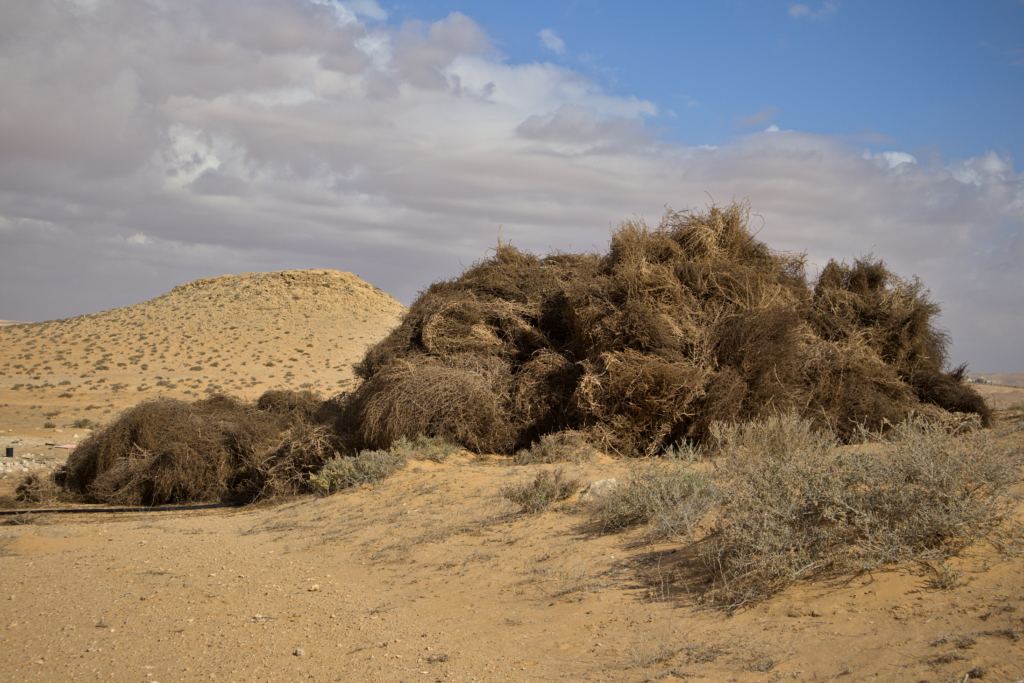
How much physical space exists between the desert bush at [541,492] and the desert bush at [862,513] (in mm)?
2426

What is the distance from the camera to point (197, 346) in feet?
136

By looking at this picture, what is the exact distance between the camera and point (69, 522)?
1038 cm

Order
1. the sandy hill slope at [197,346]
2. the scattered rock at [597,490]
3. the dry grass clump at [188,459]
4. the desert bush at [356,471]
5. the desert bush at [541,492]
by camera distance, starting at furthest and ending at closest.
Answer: the sandy hill slope at [197,346]
the dry grass clump at [188,459]
the desert bush at [356,471]
the desert bush at [541,492]
the scattered rock at [597,490]

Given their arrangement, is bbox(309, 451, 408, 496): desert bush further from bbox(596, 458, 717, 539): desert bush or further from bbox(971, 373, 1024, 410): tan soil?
bbox(971, 373, 1024, 410): tan soil

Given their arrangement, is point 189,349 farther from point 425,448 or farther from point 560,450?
point 560,450

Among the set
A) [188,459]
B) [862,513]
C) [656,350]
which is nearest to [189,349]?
[188,459]

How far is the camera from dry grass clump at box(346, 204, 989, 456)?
990 centimetres

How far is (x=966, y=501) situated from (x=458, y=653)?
3.45 m

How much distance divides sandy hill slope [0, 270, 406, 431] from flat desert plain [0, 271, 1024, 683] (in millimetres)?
15078

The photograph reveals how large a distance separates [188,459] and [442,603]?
25.8 feet

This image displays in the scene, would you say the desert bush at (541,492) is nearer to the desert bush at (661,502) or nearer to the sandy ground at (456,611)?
the sandy ground at (456,611)

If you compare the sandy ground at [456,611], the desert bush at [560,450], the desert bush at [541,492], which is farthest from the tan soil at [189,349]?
the desert bush at [541,492]

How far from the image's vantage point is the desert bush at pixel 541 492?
7.08 m

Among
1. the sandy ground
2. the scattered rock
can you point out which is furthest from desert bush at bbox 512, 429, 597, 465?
the scattered rock
